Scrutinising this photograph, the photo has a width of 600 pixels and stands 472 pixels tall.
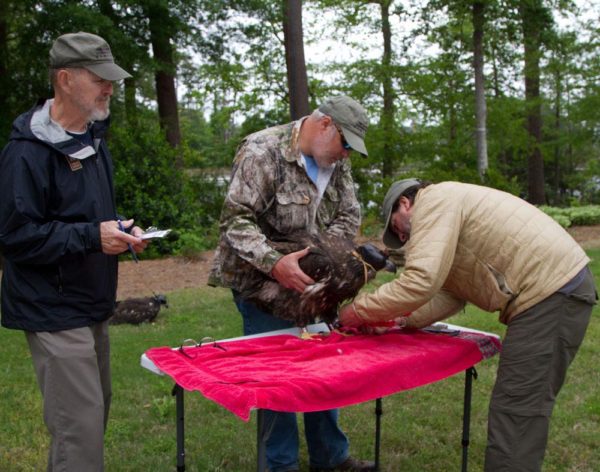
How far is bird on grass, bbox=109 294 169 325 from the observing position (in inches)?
312

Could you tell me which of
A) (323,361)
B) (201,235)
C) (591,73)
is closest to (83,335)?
(323,361)

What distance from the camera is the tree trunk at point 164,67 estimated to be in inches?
515

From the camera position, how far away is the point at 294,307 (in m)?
3.58

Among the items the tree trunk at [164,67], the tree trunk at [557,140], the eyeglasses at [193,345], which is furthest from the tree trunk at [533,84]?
the eyeglasses at [193,345]

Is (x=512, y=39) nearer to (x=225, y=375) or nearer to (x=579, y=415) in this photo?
(x=579, y=415)

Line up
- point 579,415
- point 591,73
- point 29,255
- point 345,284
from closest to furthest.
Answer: point 29,255
point 345,284
point 579,415
point 591,73

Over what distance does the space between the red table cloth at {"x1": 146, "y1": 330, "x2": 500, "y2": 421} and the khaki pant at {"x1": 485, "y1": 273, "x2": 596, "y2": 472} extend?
0.94ft

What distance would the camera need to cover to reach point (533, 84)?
70.0 feet

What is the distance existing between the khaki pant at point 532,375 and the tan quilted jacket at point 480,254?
3.3 inches

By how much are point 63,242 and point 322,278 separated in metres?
1.19

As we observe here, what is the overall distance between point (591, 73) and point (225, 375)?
18.2m

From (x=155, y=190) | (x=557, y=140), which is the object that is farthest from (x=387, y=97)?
(x=557, y=140)

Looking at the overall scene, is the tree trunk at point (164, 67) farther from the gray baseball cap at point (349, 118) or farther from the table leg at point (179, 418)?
the table leg at point (179, 418)

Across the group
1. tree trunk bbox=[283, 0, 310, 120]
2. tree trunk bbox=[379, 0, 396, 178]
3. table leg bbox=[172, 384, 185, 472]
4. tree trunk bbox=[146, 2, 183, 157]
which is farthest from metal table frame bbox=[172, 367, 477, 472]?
tree trunk bbox=[379, 0, 396, 178]
